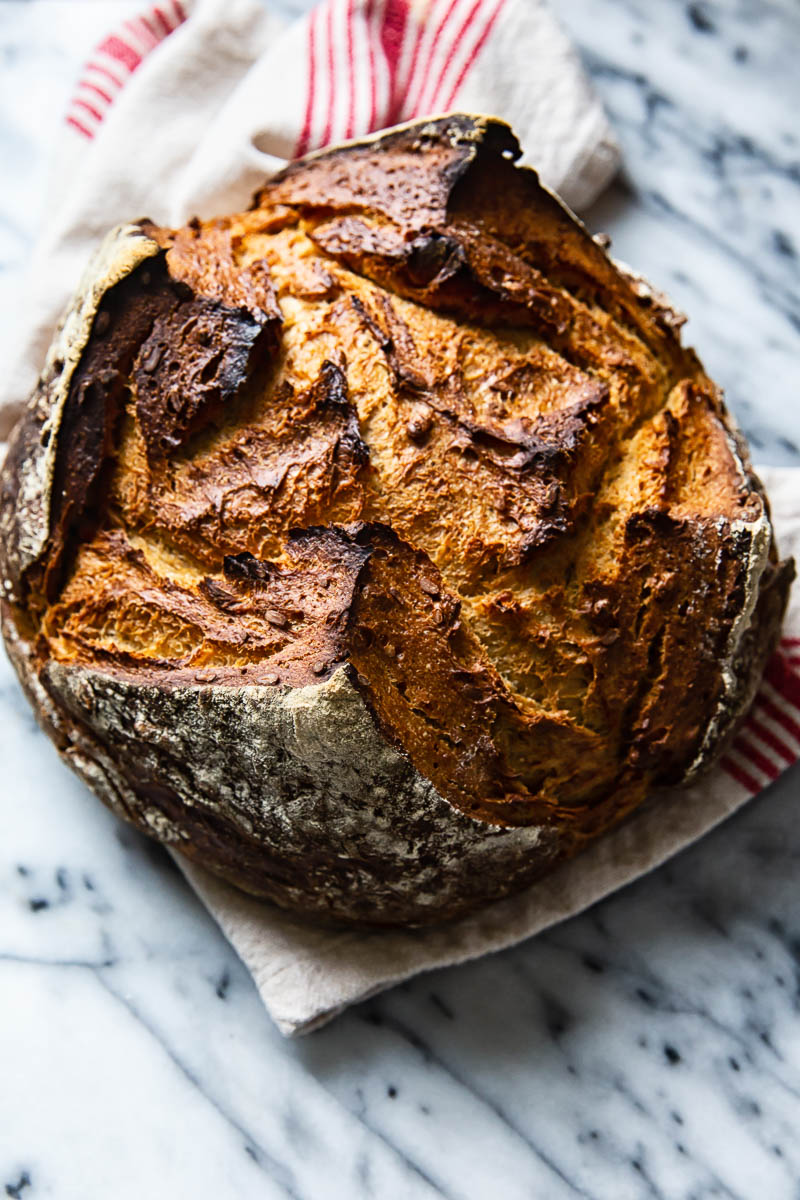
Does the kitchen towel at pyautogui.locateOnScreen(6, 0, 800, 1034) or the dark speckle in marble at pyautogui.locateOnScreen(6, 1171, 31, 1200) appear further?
the kitchen towel at pyautogui.locateOnScreen(6, 0, 800, 1034)

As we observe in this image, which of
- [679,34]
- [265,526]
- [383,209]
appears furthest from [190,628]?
[679,34]

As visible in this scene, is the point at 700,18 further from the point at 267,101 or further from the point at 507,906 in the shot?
the point at 507,906

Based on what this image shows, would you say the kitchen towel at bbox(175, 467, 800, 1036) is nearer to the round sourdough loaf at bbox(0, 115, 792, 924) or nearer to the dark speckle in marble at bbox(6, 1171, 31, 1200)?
the round sourdough loaf at bbox(0, 115, 792, 924)

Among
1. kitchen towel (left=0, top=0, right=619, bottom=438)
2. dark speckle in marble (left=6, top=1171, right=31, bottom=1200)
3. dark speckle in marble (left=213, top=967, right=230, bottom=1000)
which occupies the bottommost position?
dark speckle in marble (left=6, top=1171, right=31, bottom=1200)

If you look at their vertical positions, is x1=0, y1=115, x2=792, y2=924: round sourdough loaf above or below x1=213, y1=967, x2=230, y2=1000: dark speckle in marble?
above

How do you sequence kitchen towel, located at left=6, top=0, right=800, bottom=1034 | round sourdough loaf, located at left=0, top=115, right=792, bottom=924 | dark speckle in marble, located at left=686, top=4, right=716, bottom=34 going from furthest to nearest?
1. dark speckle in marble, located at left=686, top=4, right=716, bottom=34
2. kitchen towel, located at left=6, top=0, right=800, bottom=1034
3. round sourdough loaf, located at left=0, top=115, right=792, bottom=924

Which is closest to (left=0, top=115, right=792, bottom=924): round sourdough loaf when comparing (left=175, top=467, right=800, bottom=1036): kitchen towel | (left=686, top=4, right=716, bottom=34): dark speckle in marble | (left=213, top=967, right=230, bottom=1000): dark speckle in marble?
(left=175, top=467, right=800, bottom=1036): kitchen towel
